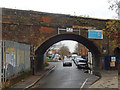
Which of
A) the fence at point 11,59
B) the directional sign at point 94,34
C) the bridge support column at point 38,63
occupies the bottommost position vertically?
the bridge support column at point 38,63

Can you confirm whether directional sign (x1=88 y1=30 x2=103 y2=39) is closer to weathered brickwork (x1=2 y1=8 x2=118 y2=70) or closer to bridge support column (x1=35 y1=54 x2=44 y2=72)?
weathered brickwork (x1=2 y1=8 x2=118 y2=70)

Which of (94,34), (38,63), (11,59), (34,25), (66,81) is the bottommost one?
(66,81)

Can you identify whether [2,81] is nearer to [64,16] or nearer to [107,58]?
[64,16]

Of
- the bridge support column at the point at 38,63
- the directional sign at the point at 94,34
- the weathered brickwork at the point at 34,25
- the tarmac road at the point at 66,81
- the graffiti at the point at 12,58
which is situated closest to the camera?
the graffiti at the point at 12,58

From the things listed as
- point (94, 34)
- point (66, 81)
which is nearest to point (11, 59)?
point (66, 81)

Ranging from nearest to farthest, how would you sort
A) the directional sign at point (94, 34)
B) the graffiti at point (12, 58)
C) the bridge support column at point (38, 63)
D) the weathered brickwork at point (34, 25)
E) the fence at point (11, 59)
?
the fence at point (11, 59), the graffiti at point (12, 58), the weathered brickwork at point (34, 25), the bridge support column at point (38, 63), the directional sign at point (94, 34)

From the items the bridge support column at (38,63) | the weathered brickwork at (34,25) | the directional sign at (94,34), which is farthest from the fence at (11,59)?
the directional sign at (94,34)

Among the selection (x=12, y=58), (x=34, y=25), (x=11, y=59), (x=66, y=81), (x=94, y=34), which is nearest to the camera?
(x=11, y=59)

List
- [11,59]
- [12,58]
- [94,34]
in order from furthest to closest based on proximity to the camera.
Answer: [94,34]
[12,58]
[11,59]

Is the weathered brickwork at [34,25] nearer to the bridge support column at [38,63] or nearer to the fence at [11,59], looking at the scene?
the bridge support column at [38,63]

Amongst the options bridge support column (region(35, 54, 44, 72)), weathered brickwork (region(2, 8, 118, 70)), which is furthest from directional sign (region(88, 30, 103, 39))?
bridge support column (region(35, 54, 44, 72))

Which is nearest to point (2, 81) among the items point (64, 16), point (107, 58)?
point (64, 16)

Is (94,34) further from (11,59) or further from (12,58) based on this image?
(11,59)

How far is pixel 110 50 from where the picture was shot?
903 inches
